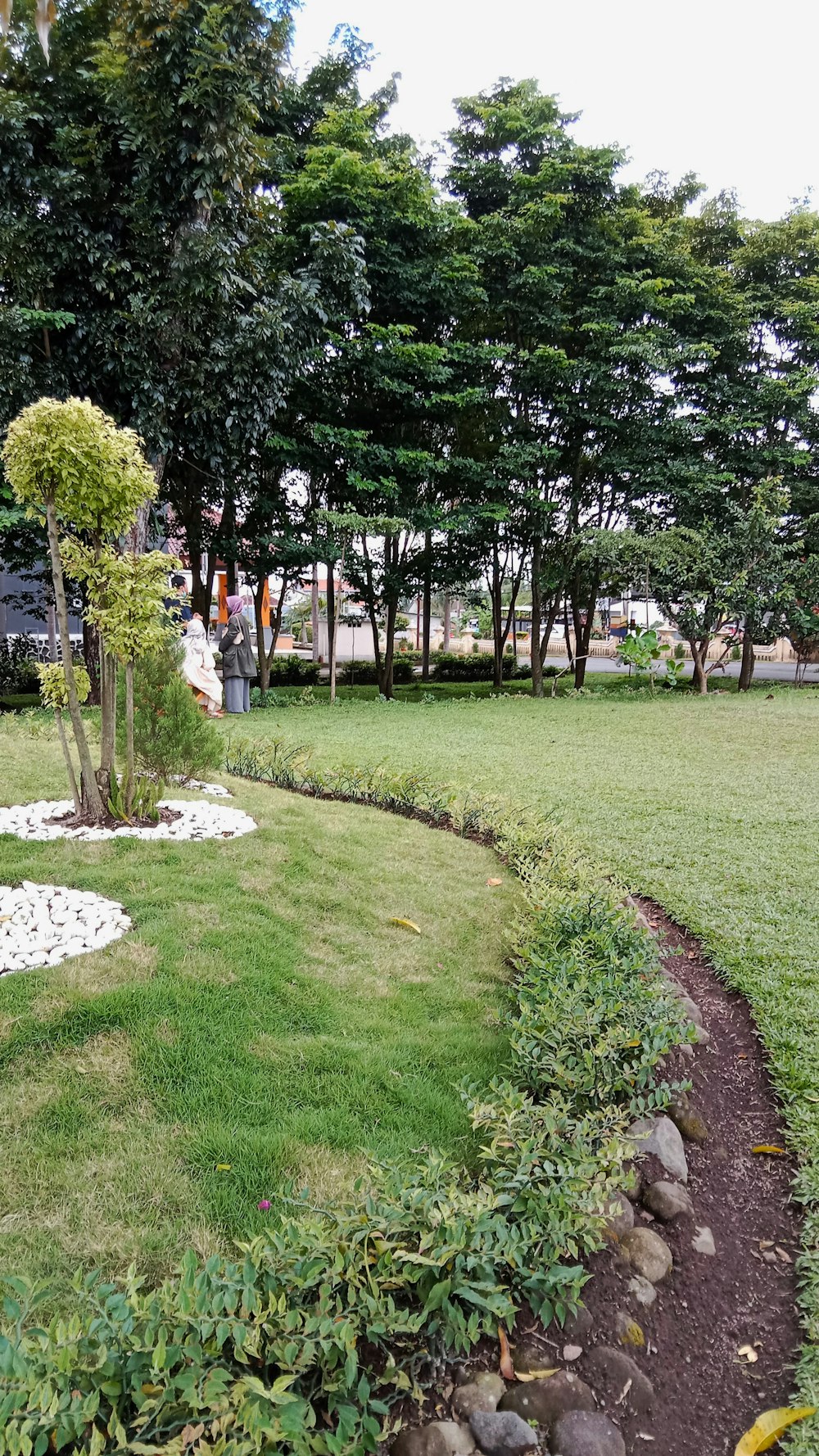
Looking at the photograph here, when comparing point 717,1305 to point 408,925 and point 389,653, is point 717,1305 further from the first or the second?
point 389,653

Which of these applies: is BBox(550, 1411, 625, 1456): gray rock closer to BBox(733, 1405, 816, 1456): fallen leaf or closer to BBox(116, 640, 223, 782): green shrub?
BBox(733, 1405, 816, 1456): fallen leaf

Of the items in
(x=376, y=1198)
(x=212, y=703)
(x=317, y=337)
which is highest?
(x=317, y=337)

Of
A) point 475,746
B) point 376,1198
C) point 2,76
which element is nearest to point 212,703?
point 475,746

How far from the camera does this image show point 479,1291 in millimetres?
1524

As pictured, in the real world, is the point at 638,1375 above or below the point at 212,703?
below

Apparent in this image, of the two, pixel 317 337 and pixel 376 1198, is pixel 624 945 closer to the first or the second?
pixel 376 1198

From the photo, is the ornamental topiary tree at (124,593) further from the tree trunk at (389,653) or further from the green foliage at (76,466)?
the tree trunk at (389,653)

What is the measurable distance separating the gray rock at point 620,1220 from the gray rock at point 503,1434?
47cm

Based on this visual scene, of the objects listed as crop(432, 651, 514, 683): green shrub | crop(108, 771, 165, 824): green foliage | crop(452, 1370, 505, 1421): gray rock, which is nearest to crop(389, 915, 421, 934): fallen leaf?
crop(108, 771, 165, 824): green foliage

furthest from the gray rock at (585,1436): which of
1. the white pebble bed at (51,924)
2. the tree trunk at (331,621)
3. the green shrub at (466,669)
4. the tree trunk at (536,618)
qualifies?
the green shrub at (466,669)

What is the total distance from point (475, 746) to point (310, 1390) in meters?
6.95

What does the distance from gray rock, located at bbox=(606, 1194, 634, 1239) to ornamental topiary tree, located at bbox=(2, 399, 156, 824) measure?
2780 millimetres

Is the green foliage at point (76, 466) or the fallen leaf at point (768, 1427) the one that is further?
the green foliage at point (76, 466)

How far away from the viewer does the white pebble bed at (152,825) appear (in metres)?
3.57
